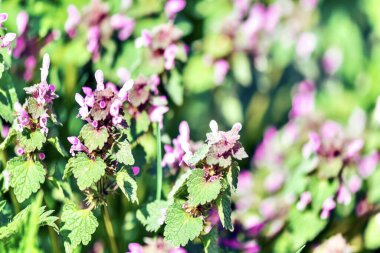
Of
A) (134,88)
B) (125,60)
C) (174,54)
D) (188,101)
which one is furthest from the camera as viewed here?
(188,101)

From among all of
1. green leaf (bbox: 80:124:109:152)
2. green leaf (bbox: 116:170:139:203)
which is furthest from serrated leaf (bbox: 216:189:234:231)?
green leaf (bbox: 80:124:109:152)

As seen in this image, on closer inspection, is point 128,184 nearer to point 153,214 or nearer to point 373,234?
point 153,214

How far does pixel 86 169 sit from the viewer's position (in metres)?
2.21

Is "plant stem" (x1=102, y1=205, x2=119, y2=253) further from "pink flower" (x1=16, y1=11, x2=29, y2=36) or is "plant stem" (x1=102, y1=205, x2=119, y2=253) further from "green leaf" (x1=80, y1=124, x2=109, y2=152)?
"pink flower" (x1=16, y1=11, x2=29, y2=36)

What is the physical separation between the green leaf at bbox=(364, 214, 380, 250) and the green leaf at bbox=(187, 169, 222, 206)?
89cm

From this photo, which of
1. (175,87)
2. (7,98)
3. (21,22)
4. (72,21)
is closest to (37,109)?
(7,98)

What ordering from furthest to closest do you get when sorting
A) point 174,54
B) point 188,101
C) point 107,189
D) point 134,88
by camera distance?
point 188,101, point 174,54, point 134,88, point 107,189

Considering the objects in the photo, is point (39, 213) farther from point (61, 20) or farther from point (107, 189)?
point (61, 20)

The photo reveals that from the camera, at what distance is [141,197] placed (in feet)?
9.40

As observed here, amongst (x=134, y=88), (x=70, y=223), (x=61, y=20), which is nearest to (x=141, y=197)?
(x=134, y=88)

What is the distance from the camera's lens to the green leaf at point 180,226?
7.26ft

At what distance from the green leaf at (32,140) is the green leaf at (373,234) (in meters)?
1.18

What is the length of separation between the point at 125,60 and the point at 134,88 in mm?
690

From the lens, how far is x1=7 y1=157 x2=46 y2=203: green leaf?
7.30ft
